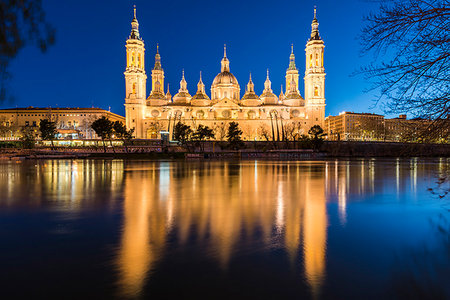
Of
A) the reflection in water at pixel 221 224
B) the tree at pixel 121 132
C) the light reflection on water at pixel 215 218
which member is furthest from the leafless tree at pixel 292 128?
the reflection in water at pixel 221 224

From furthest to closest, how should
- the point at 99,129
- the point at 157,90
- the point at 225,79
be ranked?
the point at 157,90 < the point at 225,79 < the point at 99,129

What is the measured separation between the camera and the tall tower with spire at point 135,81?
93.6 metres

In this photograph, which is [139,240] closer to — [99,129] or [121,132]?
[99,129]

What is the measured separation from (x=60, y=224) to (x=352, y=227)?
26.6 feet

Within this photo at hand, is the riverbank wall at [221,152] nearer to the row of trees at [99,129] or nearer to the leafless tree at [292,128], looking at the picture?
the row of trees at [99,129]

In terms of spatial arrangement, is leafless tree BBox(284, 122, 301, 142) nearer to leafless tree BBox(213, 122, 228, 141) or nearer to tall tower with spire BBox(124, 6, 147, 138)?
leafless tree BBox(213, 122, 228, 141)

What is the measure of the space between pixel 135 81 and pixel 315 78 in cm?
4942

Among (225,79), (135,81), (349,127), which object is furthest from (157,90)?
(349,127)

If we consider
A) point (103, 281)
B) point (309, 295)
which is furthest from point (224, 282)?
point (103, 281)

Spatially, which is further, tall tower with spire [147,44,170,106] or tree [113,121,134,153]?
tall tower with spire [147,44,170,106]

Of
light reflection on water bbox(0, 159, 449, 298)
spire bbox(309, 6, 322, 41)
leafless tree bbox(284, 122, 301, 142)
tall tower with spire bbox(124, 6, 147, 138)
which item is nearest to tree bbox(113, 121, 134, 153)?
tall tower with spire bbox(124, 6, 147, 138)

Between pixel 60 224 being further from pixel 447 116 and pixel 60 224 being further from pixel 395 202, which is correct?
pixel 395 202

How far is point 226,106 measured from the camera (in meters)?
98.7

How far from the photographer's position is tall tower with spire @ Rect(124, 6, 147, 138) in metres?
93.6
